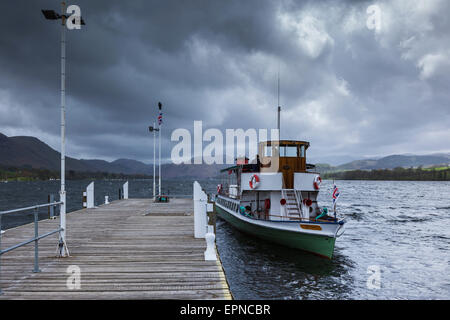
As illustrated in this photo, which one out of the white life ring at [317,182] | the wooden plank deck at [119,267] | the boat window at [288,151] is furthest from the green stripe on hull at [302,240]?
the wooden plank deck at [119,267]

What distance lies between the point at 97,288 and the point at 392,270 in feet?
50.2

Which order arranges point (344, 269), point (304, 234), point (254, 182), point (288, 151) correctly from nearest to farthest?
point (304, 234), point (344, 269), point (254, 182), point (288, 151)

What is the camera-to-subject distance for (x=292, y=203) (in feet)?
55.4

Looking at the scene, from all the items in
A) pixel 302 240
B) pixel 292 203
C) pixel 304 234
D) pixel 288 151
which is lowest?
pixel 302 240

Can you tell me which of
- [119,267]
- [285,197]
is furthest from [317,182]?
[119,267]

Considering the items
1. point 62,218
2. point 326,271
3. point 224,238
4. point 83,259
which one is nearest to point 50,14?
point 62,218

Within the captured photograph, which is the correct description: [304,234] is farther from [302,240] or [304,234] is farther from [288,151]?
[288,151]

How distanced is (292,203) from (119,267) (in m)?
11.9

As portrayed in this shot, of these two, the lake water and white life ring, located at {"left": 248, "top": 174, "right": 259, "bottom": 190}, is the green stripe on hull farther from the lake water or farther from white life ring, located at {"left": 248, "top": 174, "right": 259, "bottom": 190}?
white life ring, located at {"left": 248, "top": 174, "right": 259, "bottom": 190}

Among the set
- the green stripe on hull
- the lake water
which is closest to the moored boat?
the green stripe on hull

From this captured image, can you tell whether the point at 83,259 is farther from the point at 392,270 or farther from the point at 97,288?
the point at 392,270

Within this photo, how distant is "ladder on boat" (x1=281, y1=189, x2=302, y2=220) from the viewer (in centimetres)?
1675

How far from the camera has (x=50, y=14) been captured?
25.3 feet

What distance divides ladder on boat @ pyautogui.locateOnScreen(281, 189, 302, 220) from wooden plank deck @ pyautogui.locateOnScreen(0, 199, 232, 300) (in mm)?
7061
